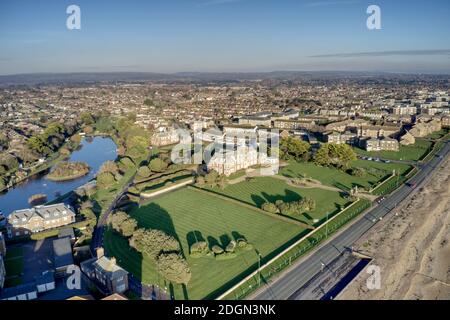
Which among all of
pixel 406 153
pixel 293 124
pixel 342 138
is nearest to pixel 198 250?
pixel 406 153

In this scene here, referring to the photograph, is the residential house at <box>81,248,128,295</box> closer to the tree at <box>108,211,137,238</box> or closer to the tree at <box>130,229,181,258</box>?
the tree at <box>130,229,181,258</box>

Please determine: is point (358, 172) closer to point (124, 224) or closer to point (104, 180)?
point (124, 224)

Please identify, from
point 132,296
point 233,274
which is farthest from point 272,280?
point 132,296

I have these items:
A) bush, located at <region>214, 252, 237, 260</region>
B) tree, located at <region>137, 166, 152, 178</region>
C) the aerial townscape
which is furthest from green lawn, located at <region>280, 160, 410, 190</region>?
bush, located at <region>214, 252, 237, 260</region>

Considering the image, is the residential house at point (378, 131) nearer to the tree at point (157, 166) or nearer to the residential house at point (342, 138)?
the residential house at point (342, 138)

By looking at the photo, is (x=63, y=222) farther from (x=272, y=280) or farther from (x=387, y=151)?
(x=387, y=151)

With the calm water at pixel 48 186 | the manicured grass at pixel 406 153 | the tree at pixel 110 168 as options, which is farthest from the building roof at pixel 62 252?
the manicured grass at pixel 406 153
